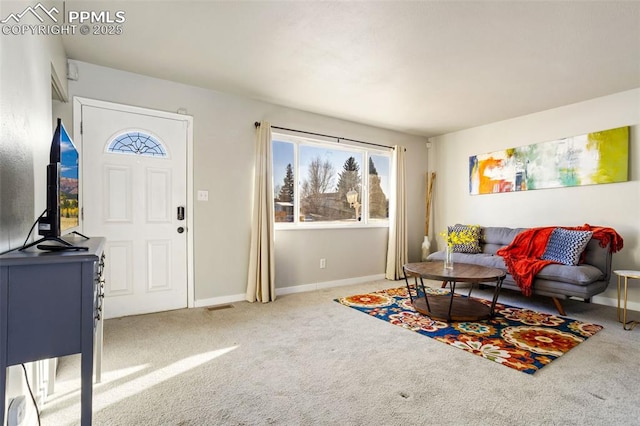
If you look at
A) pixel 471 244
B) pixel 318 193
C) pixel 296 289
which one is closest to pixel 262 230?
pixel 296 289

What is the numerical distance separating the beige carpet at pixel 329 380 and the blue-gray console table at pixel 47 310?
78cm

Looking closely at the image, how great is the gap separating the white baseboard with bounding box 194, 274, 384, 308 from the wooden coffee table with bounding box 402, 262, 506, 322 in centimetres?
130

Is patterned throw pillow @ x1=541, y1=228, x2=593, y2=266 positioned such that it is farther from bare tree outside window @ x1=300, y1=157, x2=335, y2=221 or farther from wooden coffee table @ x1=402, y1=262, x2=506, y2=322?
bare tree outside window @ x1=300, y1=157, x2=335, y2=221

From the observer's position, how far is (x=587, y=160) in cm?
396

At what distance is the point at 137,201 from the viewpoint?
10.9ft

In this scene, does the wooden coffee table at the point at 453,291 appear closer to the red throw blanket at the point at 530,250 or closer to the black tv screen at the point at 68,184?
the red throw blanket at the point at 530,250

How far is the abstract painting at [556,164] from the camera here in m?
3.75

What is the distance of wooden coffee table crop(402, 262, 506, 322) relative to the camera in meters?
3.00

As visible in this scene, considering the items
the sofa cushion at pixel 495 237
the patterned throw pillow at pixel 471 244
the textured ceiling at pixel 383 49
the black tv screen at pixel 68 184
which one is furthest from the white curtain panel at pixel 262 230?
the sofa cushion at pixel 495 237

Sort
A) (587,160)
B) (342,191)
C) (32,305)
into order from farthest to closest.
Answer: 1. (342,191)
2. (587,160)
3. (32,305)

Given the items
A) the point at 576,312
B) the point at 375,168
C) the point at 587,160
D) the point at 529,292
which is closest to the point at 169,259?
the point at 375,168

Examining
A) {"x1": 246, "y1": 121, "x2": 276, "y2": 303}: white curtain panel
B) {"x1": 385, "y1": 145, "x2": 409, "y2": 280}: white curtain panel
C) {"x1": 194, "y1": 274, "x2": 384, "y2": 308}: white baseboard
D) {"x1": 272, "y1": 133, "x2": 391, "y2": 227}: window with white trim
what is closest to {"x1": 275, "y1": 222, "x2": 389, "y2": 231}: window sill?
{"x1": 272, "y1": 133, "x2": 391, "y2": 227}: window with white trim

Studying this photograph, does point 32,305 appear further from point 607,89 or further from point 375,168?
point 607,89

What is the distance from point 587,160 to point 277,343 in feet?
13.6
